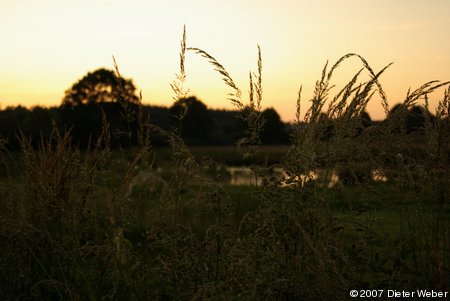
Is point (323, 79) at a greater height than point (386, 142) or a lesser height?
greater

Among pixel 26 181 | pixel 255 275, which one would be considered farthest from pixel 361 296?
pixel 26 181

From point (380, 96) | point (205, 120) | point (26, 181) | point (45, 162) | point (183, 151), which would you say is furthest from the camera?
point (205, 120)

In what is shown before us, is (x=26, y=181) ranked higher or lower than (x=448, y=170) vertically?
lower

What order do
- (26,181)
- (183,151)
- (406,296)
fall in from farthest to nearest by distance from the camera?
(26,181), (183,151), (406,296)

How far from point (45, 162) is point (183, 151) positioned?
1.78 metres

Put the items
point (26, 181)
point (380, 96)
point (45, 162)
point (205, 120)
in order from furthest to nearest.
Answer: point (205, 120), point (26, 181), point (45, 162), point (380, 96)

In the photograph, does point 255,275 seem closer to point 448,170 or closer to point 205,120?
point 448,170

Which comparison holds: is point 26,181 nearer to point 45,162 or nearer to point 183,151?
point 45,162

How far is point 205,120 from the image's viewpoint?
70938mm

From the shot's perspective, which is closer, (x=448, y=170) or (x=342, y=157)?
(x=448, y=170)

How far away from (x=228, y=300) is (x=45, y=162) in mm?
2555

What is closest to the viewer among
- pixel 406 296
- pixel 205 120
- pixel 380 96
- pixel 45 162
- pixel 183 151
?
pixel 406 296

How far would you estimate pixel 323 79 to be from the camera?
3037 mm

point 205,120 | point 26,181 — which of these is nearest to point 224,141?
point 205,120
